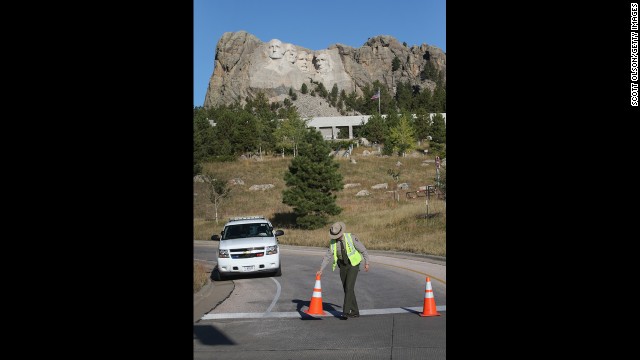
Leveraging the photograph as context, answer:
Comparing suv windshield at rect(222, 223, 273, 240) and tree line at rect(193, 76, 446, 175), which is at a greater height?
tree line at rect(193, 76, 446, 175)

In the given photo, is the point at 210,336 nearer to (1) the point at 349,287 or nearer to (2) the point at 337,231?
(1) the point at 349,287

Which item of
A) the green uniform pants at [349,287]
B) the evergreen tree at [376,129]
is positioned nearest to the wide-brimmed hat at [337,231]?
the green uniform pants at [349,287]

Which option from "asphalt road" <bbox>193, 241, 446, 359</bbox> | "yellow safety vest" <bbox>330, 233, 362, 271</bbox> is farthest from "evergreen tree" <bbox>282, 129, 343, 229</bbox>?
"yellow safety vest" <bbox>330, 233, 362, 271</bbox>

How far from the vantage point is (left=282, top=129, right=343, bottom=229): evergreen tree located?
43.6 meters

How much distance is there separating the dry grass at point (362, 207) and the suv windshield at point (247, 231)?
856cm

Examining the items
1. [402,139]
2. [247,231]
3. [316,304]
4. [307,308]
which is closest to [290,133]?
[402,139]

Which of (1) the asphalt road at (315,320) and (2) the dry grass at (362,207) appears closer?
(1) the asphalt road at (315,320)

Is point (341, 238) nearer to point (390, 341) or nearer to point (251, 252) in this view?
point (390, 341)

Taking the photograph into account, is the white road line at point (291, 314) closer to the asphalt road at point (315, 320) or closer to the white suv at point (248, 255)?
the asphalt road at point (315, 320)

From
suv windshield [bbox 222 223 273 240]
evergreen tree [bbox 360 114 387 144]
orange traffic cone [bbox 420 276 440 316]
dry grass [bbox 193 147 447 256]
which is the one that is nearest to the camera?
orange traffic cone [bbox 420 276 440 316]

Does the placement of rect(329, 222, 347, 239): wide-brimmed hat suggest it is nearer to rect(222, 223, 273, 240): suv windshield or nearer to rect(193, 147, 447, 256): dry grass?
rect(222, 223, 273, 240): suv windshield

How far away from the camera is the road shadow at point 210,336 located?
1103cm
